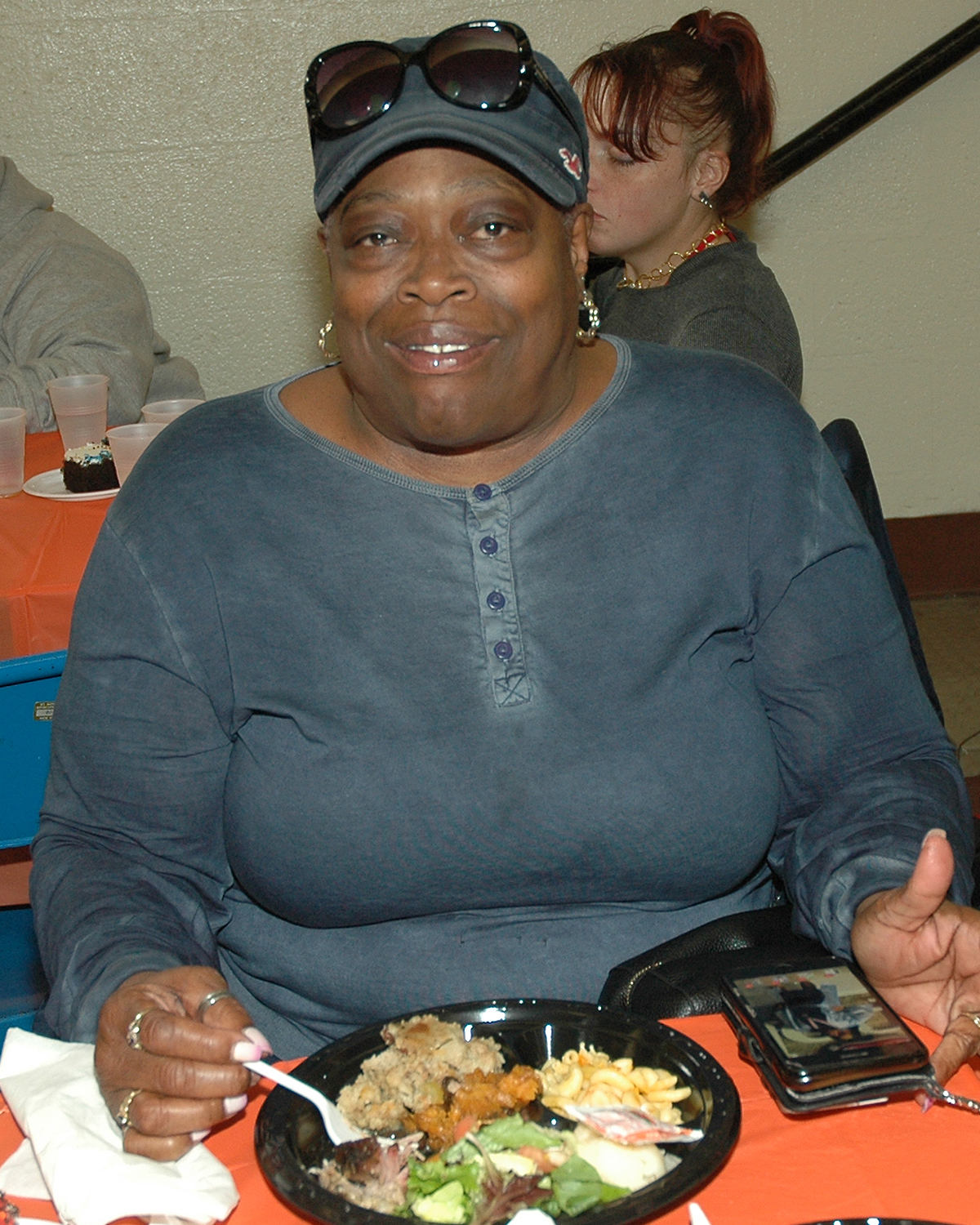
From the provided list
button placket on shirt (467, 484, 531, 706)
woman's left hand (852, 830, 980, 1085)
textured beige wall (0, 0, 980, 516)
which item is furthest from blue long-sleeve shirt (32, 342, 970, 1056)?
textured beige wall (0, 0, 980, 516)

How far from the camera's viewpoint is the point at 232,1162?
94 centimetres

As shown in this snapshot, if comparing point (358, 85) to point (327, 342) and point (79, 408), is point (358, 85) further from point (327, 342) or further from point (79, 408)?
point (79, 408)

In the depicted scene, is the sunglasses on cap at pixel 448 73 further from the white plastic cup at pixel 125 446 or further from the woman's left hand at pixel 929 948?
the white plastic cup at pixel 125 446

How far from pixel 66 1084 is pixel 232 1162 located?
0.17 m

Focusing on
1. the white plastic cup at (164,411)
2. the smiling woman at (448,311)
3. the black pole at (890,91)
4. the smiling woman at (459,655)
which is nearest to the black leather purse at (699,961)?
the smiling woman at (459,655)

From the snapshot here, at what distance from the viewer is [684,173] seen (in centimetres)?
290

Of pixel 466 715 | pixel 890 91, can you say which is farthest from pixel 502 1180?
pixel 890 91

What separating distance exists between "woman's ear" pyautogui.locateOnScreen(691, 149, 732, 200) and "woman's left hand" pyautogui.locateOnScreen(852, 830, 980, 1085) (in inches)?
84.2

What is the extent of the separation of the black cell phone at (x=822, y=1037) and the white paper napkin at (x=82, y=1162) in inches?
15.5

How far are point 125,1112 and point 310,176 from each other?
11.5ft

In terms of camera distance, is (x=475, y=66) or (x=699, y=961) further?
(x=475, y=66)

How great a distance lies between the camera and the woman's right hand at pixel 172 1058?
945mm

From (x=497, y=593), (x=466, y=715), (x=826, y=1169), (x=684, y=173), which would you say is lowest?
(x=826, y=1169)

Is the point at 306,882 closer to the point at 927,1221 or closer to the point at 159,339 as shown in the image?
the point at 927,1221
